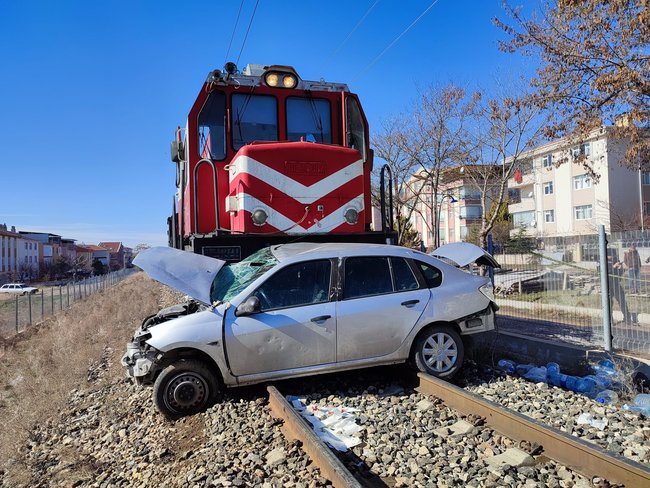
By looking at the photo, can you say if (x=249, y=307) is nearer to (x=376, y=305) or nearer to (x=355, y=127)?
(x=376, y=305)

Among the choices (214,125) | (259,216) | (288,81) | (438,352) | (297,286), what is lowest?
(438,352)

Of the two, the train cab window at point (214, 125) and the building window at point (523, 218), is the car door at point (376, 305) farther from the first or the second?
the building window at point (523, 218)

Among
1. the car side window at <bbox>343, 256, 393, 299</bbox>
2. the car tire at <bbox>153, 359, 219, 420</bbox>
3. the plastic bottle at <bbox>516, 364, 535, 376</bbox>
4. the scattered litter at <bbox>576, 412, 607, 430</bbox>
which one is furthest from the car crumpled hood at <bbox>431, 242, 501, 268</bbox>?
the car tire at <bbox>153, 359, 219, 420</bbox>

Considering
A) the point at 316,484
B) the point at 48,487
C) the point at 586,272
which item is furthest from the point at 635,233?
the point at 48,487

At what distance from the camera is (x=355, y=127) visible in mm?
7996

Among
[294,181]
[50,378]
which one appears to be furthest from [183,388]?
[50,378]

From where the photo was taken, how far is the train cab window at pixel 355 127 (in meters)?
7.98

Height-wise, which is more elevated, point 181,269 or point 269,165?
point 269,165

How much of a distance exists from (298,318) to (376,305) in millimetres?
935

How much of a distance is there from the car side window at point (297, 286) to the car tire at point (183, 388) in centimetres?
95

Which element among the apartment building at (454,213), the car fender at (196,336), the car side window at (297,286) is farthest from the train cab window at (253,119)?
the apartment building at (454,213)

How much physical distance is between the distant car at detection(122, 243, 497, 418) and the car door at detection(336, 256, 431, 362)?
1 centimetres

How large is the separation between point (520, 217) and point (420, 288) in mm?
50475

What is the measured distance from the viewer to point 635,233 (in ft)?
23.4
